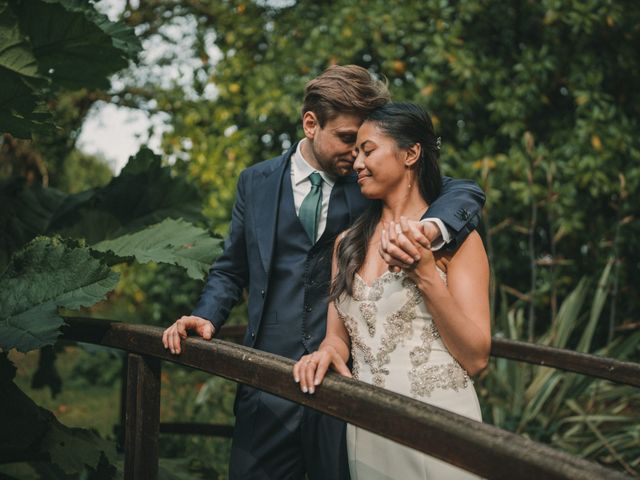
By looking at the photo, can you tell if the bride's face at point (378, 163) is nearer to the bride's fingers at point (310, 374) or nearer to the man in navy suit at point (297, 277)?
the man in navy suit at point (297, 277)

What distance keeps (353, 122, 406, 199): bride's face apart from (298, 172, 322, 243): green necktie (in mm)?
350

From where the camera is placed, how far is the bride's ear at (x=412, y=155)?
7.57 ft

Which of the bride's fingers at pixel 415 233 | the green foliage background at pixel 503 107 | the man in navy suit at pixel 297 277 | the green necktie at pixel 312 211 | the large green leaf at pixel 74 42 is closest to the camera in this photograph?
the bride's fingers at pixel 415 233

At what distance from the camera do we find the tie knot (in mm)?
2646

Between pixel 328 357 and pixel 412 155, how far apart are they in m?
0.78

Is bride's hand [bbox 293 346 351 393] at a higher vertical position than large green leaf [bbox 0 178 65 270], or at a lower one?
higher

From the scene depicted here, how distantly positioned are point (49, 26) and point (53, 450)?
5.10 ft

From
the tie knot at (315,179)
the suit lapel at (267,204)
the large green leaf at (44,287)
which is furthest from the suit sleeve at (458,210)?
the large green leaf at (44,287)

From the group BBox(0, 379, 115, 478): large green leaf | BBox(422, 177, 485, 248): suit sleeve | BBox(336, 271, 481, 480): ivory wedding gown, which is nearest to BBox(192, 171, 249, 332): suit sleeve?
BBox(336, 271, 481, 480): ivory wedding gown

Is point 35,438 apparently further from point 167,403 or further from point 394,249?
point 167,403

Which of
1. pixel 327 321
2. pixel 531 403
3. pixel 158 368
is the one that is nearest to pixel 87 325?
pixel 158 368

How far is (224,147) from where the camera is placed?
5516 mm

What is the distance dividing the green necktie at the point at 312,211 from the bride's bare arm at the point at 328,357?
5.8 inches

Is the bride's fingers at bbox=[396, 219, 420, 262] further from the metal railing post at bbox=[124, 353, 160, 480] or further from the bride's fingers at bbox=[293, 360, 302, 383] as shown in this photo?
the metal railing post at bbox=[124, 353, 160, 480]
